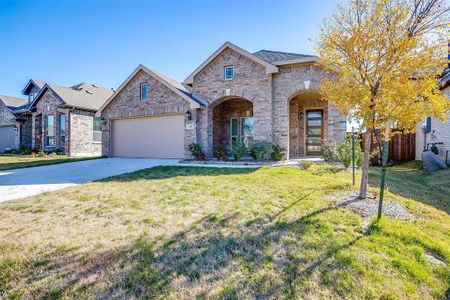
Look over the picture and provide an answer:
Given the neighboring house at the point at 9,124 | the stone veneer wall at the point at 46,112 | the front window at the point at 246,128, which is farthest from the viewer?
the neighboring house at the point at 9,124

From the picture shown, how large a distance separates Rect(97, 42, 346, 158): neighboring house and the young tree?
5.93 metres

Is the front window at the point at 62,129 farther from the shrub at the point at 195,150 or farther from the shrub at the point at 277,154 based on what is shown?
the shrub at the point at 277,154

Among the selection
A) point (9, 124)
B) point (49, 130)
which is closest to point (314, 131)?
point (49, 130)

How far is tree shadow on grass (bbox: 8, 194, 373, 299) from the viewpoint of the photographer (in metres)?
2.11

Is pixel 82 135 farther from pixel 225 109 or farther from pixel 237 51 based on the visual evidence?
pixel 237 51

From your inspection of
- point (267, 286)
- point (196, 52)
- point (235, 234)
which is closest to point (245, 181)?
point (235, 234)

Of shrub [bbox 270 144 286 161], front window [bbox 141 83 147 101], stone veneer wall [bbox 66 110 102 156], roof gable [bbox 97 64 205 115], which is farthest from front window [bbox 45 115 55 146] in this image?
shrub [bbox 270 144 286 161]

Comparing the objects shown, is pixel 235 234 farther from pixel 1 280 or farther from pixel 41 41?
pixel 41 41

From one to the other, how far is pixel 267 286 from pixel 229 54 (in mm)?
11384

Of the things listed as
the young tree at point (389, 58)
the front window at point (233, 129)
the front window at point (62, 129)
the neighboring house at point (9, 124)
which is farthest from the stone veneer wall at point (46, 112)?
the young tree at point (389, 58)

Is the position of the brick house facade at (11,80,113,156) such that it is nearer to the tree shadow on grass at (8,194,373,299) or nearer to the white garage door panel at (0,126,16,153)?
the white garage door panel at (0,126,16,153)

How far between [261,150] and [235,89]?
3.44 metres

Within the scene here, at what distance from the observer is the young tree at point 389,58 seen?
396 cm

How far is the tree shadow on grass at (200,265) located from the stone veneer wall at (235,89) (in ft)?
26.9
